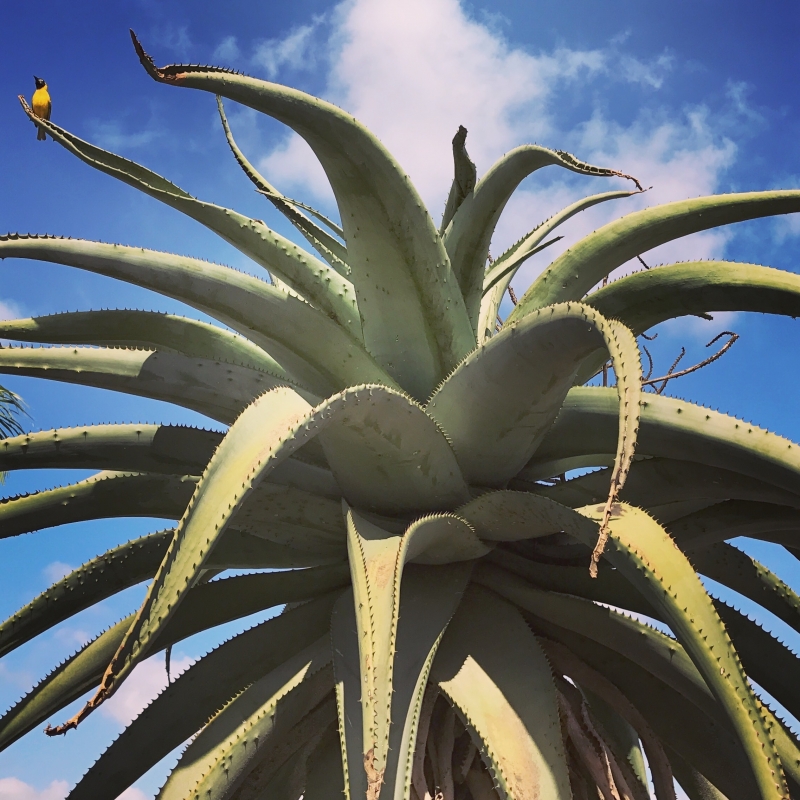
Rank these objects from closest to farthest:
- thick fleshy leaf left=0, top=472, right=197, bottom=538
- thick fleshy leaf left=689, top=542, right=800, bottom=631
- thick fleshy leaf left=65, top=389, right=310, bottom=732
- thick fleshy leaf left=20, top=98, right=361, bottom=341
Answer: thick fleshy leaf left=65, top=389, right=310, bottom=732 < thick fleshy leaf left=20, top=98, right=361, bottom=341 < thick fleshy leaf left=0, top=472, right=197, bottom=538 < thick fleshy leaf left=689, top=542, right=800, bottom=631

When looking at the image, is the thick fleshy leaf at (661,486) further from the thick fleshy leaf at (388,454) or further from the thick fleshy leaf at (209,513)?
the thick fleshy leaf at (209,513)

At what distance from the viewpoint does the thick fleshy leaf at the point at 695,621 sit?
1.89 metres

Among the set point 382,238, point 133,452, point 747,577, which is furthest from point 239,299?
point 747,577

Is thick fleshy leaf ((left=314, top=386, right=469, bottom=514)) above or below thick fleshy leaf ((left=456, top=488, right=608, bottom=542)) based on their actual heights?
above

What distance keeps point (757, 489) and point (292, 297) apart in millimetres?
1589

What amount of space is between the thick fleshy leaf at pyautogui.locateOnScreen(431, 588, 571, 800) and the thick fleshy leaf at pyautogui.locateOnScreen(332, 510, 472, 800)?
125mm

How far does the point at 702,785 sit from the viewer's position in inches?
122

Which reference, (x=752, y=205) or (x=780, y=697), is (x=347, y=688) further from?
(x=752, y=205)

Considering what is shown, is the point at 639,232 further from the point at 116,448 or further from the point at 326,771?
the point at 326,771

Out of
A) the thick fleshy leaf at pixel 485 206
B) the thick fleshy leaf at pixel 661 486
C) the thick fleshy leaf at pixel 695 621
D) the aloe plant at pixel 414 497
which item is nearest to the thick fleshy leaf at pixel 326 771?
the aloe plant at pixel 414 497

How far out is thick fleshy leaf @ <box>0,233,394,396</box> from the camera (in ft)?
8.54

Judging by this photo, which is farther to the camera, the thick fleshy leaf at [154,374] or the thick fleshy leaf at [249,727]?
the thick fleshy leaf at [154,374]

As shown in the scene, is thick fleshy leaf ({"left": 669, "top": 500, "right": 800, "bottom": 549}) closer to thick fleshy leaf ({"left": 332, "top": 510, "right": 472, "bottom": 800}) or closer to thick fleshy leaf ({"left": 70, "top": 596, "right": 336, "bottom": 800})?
thick fleshy leaf ({"left": 332, "top": 510, "right": 472, "bottom": 800})

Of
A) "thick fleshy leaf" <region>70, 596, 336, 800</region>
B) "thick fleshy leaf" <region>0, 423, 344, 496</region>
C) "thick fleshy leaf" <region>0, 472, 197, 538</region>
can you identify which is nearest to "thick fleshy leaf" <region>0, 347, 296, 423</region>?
"thick fleshy leaf" <region>0, 423, 344, 496</region>
